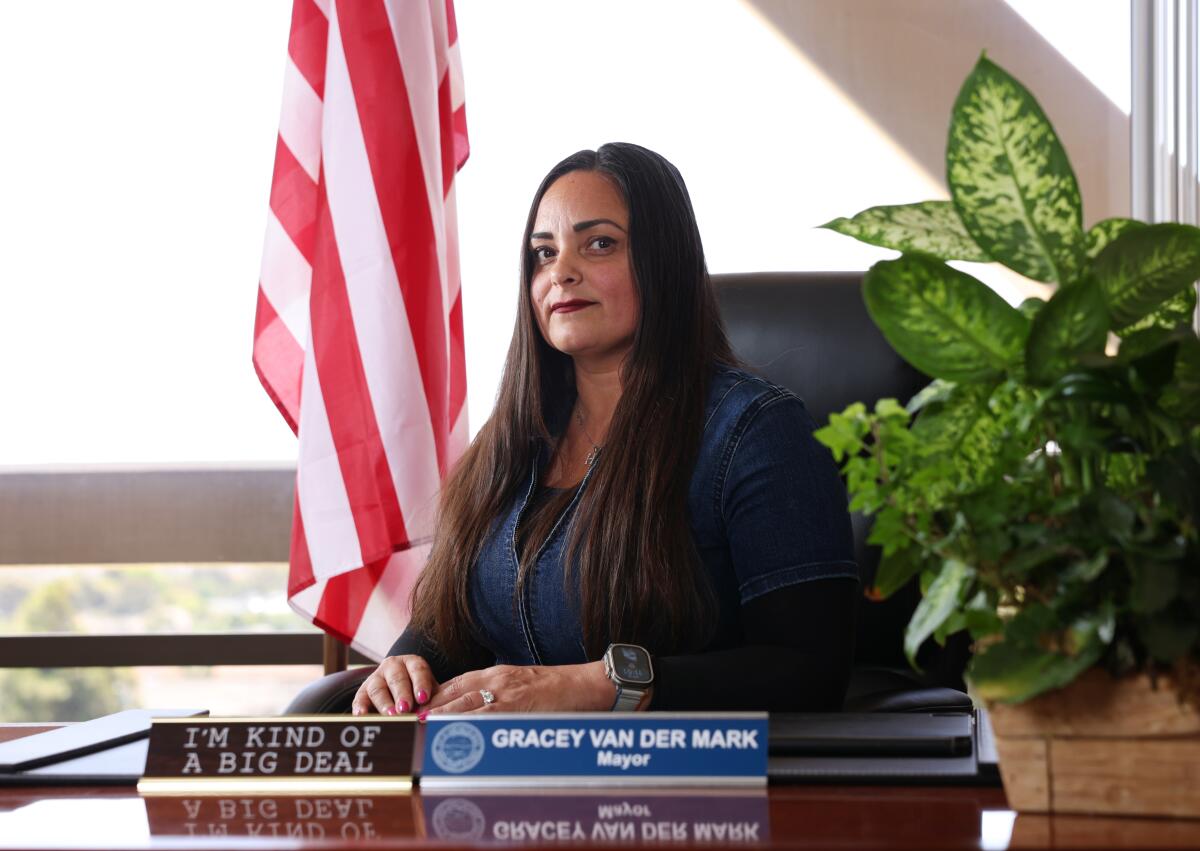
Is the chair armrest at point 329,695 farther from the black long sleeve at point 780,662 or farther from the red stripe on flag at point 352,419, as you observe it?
the red stripe on flag at point 352,419

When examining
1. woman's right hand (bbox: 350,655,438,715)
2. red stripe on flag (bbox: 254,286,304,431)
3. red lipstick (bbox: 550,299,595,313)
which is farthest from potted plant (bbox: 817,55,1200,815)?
red stripe on flag (bbox: 254,286,304,431)

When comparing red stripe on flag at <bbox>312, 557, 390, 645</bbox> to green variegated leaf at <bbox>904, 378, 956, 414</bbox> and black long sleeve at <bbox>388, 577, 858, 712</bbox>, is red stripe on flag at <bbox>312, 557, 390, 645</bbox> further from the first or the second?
green variegated leaf at <bbox>904, 378, 956, 414</bbox>

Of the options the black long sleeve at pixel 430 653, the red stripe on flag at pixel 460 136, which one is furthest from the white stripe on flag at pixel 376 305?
the black long sleeve at pixel 430 653

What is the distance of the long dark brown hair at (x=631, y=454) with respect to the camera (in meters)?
1.46

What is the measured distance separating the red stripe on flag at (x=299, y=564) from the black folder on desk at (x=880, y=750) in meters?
1.32

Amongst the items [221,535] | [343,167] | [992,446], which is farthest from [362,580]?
[992,446]

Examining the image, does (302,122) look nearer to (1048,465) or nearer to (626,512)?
(626,512)

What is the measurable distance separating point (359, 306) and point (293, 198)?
0.87 feet

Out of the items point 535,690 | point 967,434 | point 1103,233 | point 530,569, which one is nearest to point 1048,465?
point 967,434

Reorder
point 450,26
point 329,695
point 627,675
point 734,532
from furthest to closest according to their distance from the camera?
point 450,26, point 734,532, point 329,695, point 627,675

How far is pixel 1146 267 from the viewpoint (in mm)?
717

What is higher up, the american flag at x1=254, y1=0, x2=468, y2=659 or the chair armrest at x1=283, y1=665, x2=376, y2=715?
the american flag at x1=254, y1=0, x2=468, y2=659

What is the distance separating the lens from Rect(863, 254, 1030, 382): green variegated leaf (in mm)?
716

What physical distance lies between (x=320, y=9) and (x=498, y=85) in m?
0.42
